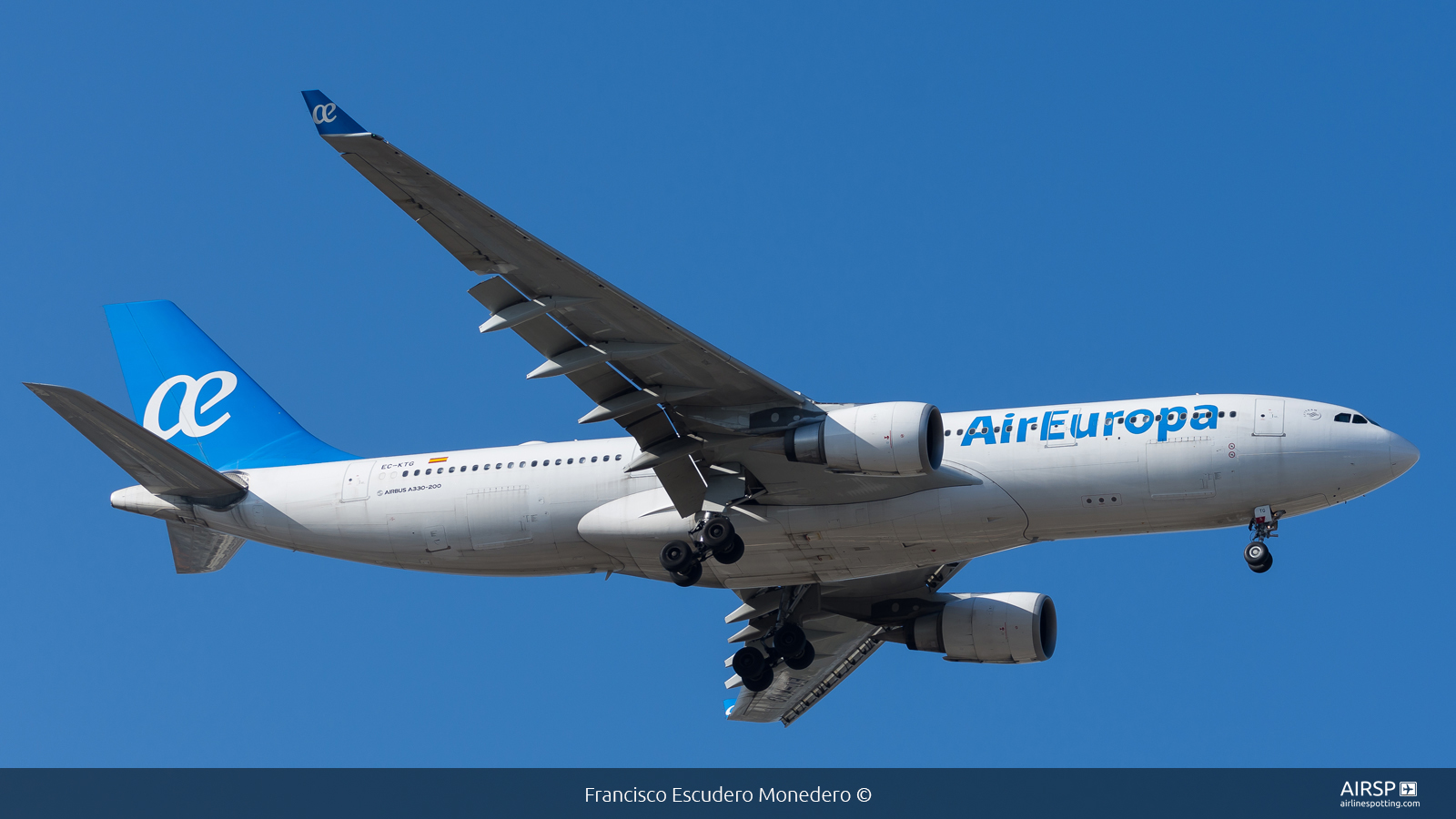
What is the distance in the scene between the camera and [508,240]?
24.0 m

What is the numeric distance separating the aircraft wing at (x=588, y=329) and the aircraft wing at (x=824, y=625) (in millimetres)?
6596

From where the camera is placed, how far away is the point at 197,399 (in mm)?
35094

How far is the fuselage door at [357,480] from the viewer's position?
31562 millimetres

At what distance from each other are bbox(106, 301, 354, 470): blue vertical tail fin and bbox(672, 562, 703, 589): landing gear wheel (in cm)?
840

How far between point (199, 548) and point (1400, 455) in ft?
80.9

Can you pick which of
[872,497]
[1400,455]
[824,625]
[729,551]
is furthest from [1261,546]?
[824,625]

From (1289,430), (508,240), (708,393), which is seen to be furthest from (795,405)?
(1289,430)

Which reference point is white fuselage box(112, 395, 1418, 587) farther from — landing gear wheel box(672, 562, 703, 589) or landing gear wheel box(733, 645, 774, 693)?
landing gear wheel box(733, 645, 774, 693)

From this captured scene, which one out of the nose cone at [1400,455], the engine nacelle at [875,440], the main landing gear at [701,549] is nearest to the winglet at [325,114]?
the engine nacelle at [875,440]

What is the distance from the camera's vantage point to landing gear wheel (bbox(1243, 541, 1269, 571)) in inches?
1073

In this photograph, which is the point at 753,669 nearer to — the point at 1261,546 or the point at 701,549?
the point at 701,549

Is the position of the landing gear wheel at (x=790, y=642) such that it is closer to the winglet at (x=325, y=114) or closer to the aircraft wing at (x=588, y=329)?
the aircraft wing at (x=588, y=329)

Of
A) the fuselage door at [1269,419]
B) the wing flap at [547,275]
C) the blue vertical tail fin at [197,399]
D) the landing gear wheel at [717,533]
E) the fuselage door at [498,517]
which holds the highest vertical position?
the blue vertical tail fin at [197,399]

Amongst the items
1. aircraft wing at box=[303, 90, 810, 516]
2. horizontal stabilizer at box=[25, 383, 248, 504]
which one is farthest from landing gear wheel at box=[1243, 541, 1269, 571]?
horizontal stabilizer at box=[25, 383, 248, 504]
